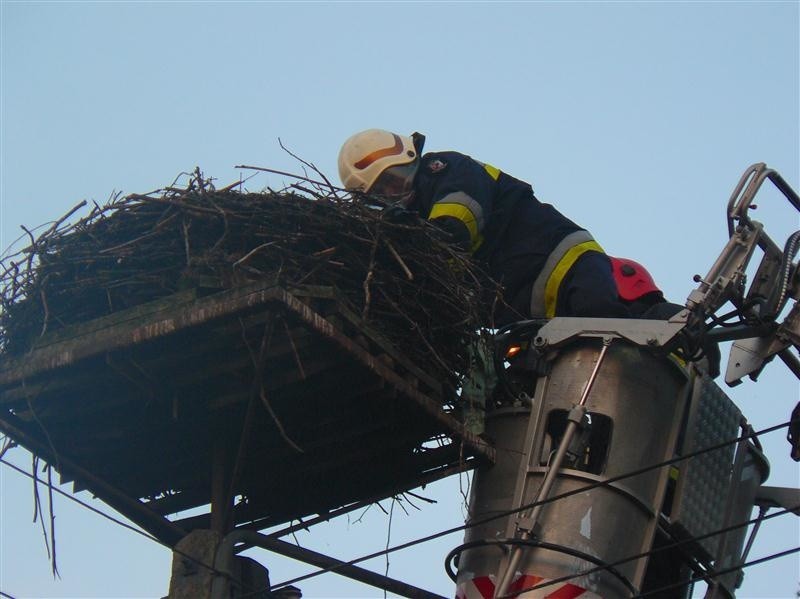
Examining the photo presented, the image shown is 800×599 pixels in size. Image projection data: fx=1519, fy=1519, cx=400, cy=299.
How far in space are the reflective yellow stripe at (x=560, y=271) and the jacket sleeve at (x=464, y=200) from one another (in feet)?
1.82

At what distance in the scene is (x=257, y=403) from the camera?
26.3 feet

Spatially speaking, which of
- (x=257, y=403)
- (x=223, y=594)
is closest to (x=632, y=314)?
(x=257, y=403)

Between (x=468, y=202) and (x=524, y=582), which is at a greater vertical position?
(x=468, y=202)

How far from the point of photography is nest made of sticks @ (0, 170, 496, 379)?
323 inches

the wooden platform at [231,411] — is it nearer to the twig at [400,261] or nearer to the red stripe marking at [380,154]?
the twig at [400,261]

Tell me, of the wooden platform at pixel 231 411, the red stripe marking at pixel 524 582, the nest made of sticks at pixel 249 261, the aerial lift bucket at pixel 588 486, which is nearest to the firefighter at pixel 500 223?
the nest made of sticks at pixel 249 261

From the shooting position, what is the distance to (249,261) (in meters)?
8.00

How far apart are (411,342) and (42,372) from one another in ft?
6.62

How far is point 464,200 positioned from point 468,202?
0.03 m

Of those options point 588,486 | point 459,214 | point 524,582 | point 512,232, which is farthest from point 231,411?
point 512,232

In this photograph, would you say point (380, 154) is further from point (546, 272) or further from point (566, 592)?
point (566, 592)

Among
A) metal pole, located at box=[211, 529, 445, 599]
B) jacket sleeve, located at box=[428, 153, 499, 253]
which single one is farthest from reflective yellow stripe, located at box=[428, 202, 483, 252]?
metal pole, located at box=[211, 529, 445, 599]

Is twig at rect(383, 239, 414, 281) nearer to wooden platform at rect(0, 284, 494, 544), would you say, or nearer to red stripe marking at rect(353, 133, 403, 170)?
wooden platform at rect(0, 284, 494, 544)

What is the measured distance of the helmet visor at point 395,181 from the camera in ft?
33.7
